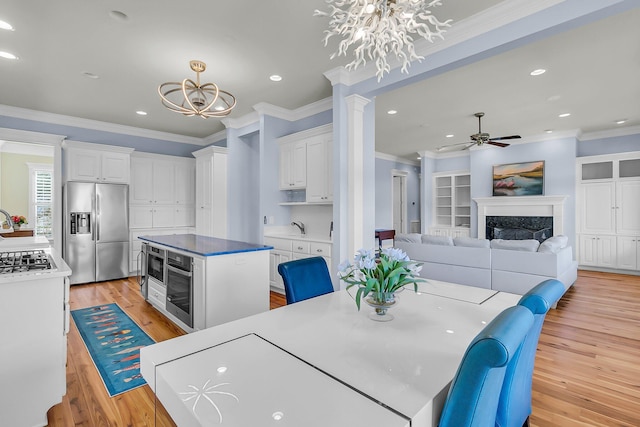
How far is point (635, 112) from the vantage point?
5.04m

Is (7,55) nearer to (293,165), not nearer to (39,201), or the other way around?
(293,165)

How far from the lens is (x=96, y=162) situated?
5.21 m

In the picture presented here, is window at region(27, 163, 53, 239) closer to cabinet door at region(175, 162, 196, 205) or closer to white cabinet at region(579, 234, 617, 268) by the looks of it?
cabinet door at region(175, 162, 196, 205)

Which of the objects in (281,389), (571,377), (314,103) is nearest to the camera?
(281,389)

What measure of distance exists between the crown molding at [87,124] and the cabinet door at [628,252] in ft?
28.7

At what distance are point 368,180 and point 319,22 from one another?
177cm

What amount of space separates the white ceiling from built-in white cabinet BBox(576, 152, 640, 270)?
938mm

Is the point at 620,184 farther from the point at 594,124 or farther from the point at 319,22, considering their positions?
the point at 319,22

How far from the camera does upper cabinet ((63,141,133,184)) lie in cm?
499

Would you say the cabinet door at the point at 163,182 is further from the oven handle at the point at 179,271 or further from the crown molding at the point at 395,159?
the crown molding at the point at 395,159

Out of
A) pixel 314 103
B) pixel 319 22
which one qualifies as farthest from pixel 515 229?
pixel 319 22

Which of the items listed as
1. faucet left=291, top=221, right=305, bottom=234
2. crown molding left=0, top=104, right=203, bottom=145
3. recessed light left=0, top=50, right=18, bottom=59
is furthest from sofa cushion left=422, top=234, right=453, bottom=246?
recessed light left=0, top=50, right=18, bottom=59

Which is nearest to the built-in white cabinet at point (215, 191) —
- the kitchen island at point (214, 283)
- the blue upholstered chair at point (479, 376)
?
the kitchen island at point (214, 283)

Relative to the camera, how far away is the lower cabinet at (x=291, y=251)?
3884 millimetres
